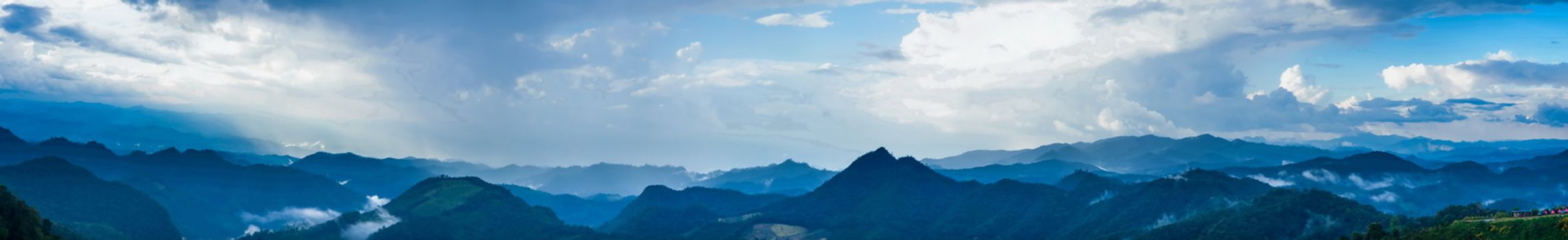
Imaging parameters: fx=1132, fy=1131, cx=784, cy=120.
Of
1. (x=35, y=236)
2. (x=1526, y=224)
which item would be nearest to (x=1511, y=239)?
(x=1526, y=224)

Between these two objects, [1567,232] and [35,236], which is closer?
[1567,232]

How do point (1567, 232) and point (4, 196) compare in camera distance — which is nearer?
point (1567, 232)

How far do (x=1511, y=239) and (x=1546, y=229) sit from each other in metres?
6.40

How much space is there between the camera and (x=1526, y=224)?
200m

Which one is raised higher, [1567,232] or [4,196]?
[4,196]

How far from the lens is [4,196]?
199000 mm

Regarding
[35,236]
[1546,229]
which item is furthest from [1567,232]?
[35,236]

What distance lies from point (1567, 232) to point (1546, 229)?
617 cm

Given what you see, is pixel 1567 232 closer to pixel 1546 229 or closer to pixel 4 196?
pixel 1546 229

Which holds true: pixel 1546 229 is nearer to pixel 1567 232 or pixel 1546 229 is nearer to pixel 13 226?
pixel 1567 232

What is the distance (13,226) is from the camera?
196 metres

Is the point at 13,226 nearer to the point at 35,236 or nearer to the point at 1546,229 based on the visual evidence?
the point at 35,236

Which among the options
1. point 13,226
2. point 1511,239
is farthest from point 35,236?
point 1511,239

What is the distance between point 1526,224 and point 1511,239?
4895 mm
